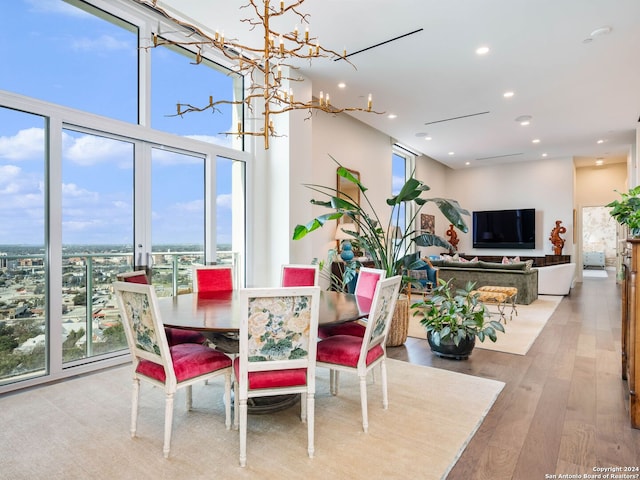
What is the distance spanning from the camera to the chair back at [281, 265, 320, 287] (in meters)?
3.38

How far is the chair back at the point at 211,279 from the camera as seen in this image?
11.1 feet

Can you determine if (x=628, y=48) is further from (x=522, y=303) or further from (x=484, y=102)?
(x=522, y=303)

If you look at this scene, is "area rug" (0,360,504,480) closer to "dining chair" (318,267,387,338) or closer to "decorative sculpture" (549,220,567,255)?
"dining chair" (318,267,387,338)

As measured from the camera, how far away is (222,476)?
1.83 meters

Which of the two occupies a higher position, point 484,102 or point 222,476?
point 484,102

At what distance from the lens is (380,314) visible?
2.34m

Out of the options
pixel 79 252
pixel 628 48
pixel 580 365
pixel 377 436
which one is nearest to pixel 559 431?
pixel 377 436

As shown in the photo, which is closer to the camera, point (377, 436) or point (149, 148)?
point (377, 436)

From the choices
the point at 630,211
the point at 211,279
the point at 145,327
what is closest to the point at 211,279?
the point at 211,279

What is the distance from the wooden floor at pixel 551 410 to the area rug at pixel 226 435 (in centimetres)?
13

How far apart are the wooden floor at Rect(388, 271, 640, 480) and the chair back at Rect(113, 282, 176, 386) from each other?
162 cm

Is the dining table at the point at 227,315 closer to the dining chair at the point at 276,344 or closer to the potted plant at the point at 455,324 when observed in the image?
the dining chair at the point at 276,344

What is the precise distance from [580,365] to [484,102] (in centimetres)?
424

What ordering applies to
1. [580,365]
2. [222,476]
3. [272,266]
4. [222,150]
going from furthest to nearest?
[272,266] → [222,150] → [580,365] → [222,476]
